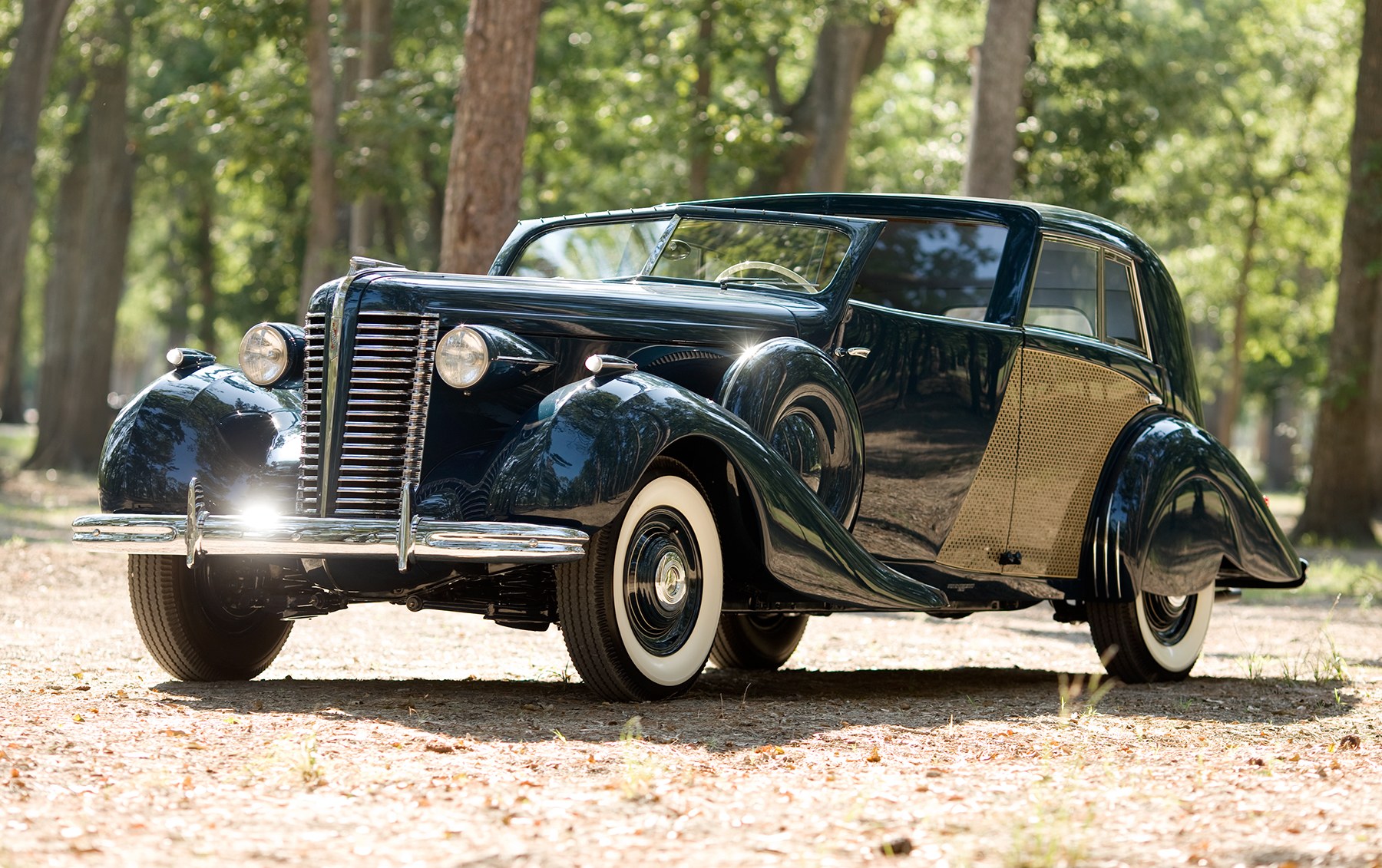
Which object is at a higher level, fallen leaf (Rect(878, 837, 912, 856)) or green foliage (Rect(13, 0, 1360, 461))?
green foliage (Rect(13, 0, 1360, 461))

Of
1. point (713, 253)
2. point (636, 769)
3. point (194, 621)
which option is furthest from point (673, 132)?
point (636, 769)

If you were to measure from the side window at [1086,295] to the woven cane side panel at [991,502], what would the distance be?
0.48 metres

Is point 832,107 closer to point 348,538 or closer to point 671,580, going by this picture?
point 671,580

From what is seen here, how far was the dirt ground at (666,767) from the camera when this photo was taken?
137 inches

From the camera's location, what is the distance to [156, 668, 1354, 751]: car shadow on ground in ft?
16.8

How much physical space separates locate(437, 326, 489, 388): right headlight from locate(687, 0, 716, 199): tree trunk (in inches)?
603

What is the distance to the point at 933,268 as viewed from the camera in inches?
302

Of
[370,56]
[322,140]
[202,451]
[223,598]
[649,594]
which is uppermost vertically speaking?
[370,56]

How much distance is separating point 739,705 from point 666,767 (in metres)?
1.49

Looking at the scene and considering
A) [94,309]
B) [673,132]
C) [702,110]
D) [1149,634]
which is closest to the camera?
[1149,634]

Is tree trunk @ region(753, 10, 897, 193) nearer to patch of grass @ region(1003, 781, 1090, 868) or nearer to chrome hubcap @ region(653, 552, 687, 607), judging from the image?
chrome hubcap @ region(653, 552, 687, 607)

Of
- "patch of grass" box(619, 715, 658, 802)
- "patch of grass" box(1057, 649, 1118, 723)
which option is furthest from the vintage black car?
"patch of grass" box(619, 715, 658, 802)

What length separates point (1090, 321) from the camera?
24.8 feet

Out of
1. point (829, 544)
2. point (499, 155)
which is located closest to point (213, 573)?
point (829, 544)
